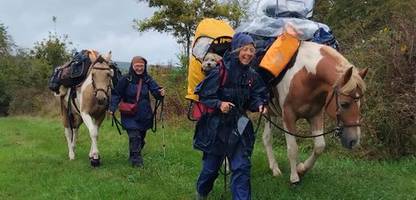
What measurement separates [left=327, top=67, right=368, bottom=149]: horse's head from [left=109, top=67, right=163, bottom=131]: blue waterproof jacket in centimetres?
405

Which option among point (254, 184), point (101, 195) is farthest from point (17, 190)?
point (254, 184)

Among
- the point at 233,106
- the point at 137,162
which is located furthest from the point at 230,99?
the point at 137,162

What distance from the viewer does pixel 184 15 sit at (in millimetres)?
29156

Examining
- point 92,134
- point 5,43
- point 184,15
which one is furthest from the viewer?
point 5,43

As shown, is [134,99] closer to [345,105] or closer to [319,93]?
[319,93]

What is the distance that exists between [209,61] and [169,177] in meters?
2.23

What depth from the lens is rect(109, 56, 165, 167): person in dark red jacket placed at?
10023 mm

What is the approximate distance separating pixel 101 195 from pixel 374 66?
19.5 ft

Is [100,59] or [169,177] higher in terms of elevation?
[100,59]

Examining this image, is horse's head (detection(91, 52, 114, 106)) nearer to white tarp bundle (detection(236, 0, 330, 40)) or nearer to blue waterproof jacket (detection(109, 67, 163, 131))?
blue waterproof jacket (detection(109, 67, 163, 131))

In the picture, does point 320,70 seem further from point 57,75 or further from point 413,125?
point 57,75

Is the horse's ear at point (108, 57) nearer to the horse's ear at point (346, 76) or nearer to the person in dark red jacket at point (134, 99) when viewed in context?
the person in dark red jacket at point (134, 99)

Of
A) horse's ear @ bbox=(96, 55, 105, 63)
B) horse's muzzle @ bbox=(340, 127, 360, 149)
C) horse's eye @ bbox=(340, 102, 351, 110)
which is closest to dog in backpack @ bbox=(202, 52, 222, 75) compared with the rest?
horse's eye @ bbox=(340, 102, 351, 110)

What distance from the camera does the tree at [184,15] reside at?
29.3 meters
